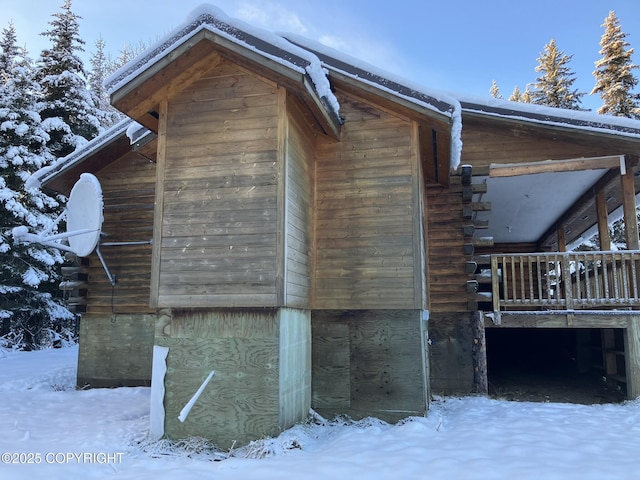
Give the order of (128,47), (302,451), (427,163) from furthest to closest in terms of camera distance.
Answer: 1. (128,47)
2. (427,163)
3. (302,451)

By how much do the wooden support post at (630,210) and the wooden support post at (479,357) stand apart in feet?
10.3

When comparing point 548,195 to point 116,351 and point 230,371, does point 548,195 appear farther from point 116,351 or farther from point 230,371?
point 116,351

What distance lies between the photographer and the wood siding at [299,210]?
6.12 metres

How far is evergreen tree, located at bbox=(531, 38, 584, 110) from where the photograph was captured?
2222 centimetres

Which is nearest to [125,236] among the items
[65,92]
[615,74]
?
[65,92]

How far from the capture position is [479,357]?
28.0 feet

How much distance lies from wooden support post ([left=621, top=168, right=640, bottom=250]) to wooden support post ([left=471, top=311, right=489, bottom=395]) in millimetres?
3136

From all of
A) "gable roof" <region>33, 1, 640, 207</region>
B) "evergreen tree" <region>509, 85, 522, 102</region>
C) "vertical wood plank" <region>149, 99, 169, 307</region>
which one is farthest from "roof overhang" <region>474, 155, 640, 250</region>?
"evergreen tree" <region>509, 85, 522, 102</region>

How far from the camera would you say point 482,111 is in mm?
8617

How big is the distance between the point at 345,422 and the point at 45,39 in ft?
65.8

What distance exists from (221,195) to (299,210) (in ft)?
3.66

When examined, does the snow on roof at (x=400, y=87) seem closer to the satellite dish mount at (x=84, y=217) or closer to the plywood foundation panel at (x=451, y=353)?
the plywood foundation panel at (x=451, y=353)

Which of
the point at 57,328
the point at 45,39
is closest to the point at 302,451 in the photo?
the point at 57,328

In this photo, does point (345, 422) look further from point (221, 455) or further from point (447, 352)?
point (447, 352)
